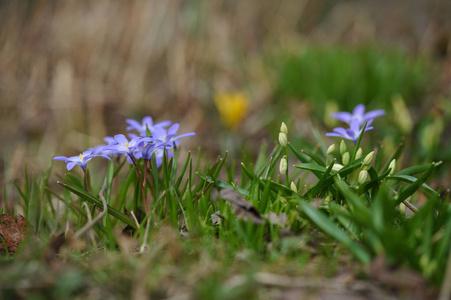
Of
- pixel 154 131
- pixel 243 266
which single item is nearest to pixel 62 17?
pixel 154 131

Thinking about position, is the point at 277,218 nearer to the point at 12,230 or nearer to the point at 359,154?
the point at 359,154

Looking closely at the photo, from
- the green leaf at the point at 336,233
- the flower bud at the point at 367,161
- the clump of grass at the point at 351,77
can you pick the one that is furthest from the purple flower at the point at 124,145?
the clump of grass at the point at 351,77

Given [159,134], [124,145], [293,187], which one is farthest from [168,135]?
[293,187]

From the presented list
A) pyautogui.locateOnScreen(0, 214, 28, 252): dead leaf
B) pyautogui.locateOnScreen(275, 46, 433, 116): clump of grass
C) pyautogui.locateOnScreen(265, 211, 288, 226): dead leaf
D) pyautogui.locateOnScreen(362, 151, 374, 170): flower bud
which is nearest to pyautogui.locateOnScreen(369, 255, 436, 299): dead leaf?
pyautogui.locateOnScreen(265, 211, 288, 226): dead leaf

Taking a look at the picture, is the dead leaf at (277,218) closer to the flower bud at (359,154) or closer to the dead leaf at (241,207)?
the dead leaf at (241,207)

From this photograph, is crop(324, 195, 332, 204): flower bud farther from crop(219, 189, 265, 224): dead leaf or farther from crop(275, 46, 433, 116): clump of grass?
crop(275, 46, 433, 116): clump of grass

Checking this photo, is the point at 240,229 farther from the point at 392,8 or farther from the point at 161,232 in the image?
the point at 392,8

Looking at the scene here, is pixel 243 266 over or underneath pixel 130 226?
underneath
